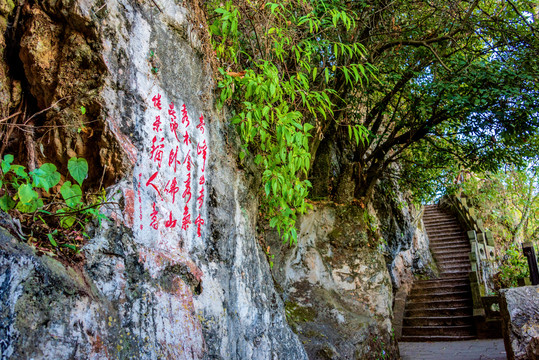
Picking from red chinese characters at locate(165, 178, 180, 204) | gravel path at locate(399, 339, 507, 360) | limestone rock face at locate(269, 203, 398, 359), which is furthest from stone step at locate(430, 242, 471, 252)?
red chinese characters at locate(165, 178, 180, 204)

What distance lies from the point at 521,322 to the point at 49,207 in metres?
5.75

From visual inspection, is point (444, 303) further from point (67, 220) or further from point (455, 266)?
point (67, 220)

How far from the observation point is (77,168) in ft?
9.03

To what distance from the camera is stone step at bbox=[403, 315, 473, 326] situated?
10.9 meters

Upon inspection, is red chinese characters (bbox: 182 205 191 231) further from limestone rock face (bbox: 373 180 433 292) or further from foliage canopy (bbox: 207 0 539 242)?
limestone rock face (bbox: 373 180 433 292)

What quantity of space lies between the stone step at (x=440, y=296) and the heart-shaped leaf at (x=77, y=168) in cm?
1172

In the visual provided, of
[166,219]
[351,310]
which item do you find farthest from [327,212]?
[166,219]

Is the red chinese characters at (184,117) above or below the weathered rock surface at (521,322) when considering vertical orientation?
above

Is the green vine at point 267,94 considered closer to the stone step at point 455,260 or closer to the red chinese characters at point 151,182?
the red chinese characters at point 151,182

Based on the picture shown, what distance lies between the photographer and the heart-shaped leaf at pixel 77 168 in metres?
2.72

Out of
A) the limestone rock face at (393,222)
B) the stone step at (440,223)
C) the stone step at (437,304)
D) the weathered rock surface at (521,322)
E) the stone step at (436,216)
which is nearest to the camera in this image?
the weathered rock surface at (521,322)

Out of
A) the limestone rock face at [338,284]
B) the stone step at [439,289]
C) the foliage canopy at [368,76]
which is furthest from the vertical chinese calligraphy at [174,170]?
the stone step at [439,289]

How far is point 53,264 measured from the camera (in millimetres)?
2396

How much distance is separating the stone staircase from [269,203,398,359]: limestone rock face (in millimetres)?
4733
